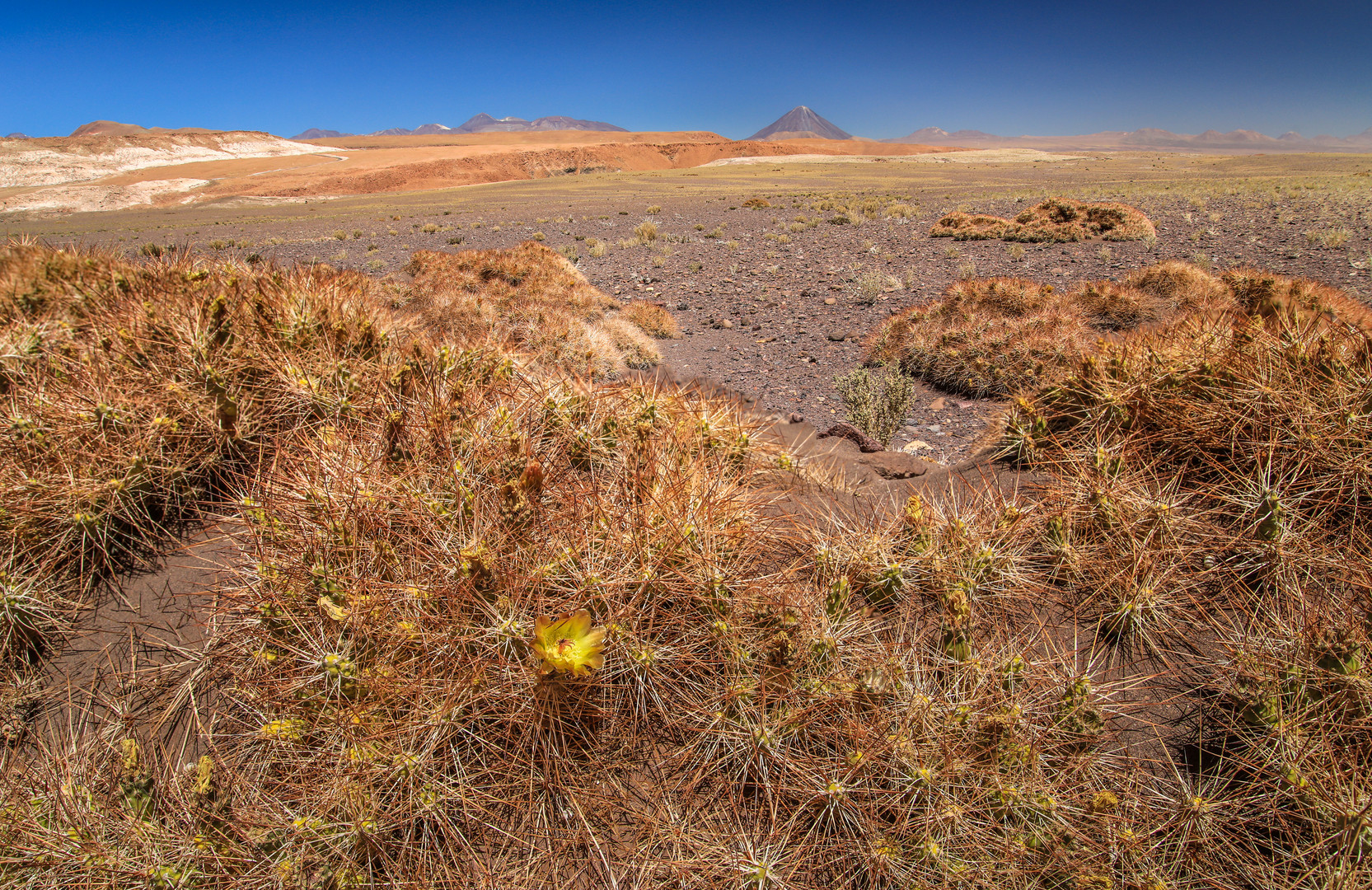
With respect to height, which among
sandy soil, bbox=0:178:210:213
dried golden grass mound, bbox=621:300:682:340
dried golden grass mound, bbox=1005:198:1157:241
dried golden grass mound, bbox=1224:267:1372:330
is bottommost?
dried golden grass mound, bbox=621:300:682:340

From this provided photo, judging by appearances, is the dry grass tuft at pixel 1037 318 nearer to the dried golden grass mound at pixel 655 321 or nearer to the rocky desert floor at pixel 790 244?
the rocky desert floor at pixel 790 244

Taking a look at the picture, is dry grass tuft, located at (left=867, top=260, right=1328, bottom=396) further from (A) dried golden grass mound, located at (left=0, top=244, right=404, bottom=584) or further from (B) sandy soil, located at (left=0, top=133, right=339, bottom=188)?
(B) sandy soil, located at (left=0, top=133, right=339, bottom=188)

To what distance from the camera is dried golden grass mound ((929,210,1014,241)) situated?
16875mm

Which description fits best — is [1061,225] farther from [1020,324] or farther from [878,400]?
[878,400]

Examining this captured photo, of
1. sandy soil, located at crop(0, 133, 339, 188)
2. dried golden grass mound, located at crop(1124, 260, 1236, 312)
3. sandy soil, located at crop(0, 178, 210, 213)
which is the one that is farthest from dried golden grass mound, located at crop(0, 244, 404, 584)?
sandy soil, located at crop(0, 133, 339, 188)

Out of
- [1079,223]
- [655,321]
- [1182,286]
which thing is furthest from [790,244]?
[1182,286]

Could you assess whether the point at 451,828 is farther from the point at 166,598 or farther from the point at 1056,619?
the point at 1056,619

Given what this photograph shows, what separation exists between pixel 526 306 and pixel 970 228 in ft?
46.3

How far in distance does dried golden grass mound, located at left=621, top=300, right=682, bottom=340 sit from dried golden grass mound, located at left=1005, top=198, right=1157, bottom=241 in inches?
455

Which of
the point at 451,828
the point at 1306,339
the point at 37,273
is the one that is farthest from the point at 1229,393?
the point at 37,273

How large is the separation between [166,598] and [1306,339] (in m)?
5.28

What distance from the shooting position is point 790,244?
17656 millimetres

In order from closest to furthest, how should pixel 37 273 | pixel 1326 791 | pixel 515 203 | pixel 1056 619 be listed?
pixel 1326 791, pixel 1056 619, pixel 37 273, pixel 515 203

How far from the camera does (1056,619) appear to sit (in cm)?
244
